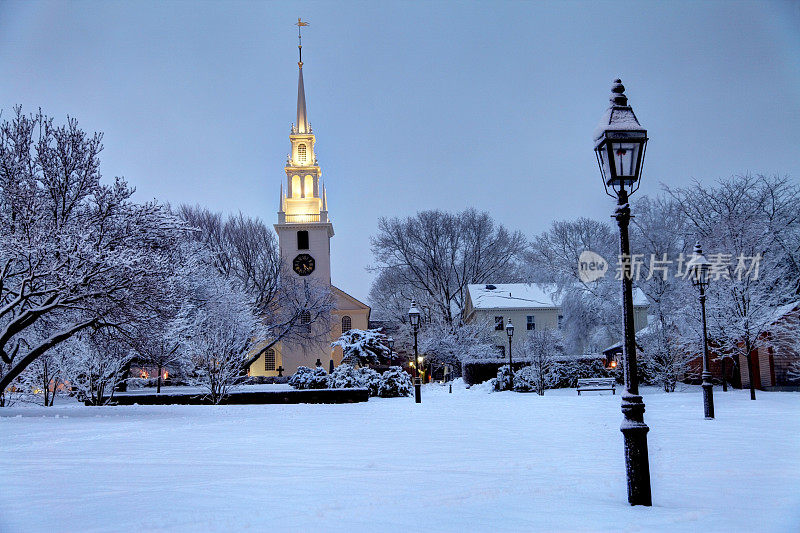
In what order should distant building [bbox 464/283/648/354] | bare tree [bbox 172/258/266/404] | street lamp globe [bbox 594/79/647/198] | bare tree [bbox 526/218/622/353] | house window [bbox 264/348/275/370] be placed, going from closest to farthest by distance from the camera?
1. street lamp globe [bbox 594/79/647/198]
2. bare tree [bbox 172/258/266/404]
3. bare tree [bbox 526/218/622/353]
4. distant building [bbox 464/283/648/354]
5. house window [bbox 264/348/275/370]

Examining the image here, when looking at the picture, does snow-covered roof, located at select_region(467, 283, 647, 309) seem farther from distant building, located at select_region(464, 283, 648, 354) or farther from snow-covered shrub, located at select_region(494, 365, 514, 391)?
Result: snow-covered shrub, located at select_region(494, 365, 514, 391)

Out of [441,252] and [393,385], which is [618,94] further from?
[441,252]

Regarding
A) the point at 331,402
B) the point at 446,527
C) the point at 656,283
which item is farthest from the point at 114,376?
the point at 656,283

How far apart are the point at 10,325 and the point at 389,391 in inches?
626

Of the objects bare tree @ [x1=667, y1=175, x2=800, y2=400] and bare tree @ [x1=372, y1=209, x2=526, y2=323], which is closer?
bare tree @ [x1=667, y1=175, x2=800, y2=400]

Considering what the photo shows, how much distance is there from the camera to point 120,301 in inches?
660

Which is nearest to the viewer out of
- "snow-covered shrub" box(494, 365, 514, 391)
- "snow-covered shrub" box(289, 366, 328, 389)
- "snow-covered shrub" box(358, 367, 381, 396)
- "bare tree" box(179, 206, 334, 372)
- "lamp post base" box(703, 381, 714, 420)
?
"lamp post base" box(703, 381, 714, 420)

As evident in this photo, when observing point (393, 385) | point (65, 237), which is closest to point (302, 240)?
point (393, 385)

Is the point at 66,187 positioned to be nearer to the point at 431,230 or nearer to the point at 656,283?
the point at 656,283

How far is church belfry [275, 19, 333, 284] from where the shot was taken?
56.8 meters

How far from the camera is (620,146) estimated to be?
A: 6.20m

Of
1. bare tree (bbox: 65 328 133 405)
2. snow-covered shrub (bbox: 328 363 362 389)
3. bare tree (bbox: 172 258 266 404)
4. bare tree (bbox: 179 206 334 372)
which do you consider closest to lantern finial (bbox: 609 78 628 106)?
bare tree (bbox: 65 328 133 405)

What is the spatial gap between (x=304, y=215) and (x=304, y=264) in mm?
4294

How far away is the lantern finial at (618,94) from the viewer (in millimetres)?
6492
